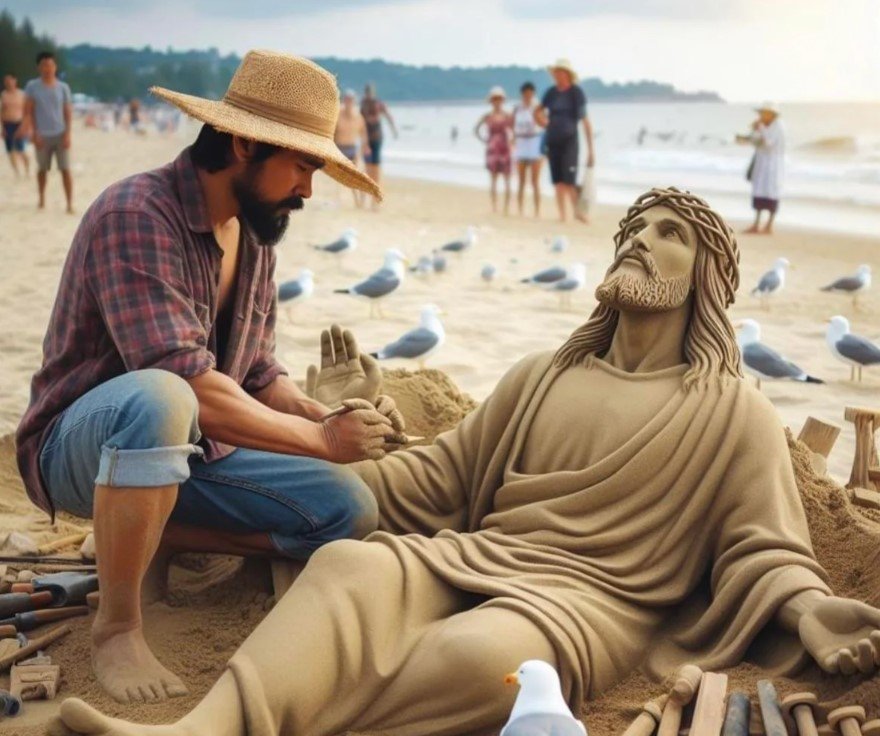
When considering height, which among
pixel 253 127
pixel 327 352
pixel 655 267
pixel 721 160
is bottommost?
pixel 721 160

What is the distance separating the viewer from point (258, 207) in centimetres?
376

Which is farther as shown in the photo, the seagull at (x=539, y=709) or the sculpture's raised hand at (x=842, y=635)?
the sculpture's raised hand at (x=842, y=635)

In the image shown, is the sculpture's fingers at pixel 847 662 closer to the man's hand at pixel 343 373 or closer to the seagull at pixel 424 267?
the man's hand at pixel 343 373

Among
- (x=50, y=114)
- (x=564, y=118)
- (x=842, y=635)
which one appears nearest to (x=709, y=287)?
(x=842, y=635)

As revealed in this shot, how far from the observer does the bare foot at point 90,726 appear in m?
2.83

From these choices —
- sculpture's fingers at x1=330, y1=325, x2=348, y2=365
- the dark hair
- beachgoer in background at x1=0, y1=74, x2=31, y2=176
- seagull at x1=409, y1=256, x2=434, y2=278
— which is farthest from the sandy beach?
the dark hair

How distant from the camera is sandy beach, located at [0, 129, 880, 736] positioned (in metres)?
3.90

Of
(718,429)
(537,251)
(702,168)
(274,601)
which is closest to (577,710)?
(718,429)

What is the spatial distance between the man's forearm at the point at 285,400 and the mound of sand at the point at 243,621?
1.62ft

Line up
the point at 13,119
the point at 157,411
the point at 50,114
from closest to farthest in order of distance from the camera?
the point at 157,411, the point at 50,114, the point at 13,119

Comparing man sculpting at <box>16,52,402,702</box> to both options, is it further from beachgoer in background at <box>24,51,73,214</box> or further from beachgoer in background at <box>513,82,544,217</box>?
beachgoer in background at <box>513,82,544,217</box>

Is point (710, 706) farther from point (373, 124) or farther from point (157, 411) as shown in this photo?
point (373, 124)

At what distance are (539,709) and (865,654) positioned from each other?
0.87 m

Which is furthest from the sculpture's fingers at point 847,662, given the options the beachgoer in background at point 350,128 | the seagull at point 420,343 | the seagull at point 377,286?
the beachgoer in background at point 350,128
